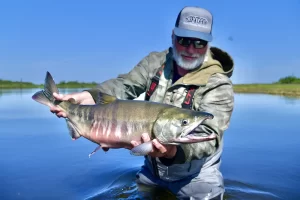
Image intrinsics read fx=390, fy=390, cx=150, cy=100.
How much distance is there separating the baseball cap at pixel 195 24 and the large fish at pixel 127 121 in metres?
1.45

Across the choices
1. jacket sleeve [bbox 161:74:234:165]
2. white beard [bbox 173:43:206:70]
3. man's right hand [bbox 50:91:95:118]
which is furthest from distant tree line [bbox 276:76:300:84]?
man's right hand [bbox 50:91:95:118]

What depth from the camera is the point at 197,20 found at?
5.12 metres

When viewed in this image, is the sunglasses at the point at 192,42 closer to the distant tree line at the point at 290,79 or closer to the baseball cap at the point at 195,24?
the baseball cap at the point at 195,24

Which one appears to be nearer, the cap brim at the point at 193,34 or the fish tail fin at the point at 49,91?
the fish tail fin at the point at 49,91

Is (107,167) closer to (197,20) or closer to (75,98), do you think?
(75,98)

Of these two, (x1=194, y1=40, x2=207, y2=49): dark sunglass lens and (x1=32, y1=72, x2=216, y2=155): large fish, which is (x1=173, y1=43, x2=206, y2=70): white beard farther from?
(x1=32, y1=72, x2=216, y2=155): large fish

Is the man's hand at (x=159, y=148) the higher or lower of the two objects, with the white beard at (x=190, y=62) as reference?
lower

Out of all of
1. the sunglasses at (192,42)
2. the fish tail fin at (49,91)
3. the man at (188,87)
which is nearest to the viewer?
the fish tail fin at (49,91)

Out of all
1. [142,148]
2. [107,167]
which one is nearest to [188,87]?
[142,148]

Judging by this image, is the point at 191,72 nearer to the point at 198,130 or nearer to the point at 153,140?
the point at 198,130

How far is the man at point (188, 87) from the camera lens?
486cm

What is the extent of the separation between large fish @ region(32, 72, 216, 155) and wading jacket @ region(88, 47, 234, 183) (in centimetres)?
27

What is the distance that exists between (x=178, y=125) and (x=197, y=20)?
1.95 m

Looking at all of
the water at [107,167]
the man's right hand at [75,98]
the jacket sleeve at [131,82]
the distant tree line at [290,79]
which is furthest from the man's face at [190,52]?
the distant tree line at [290,79]
